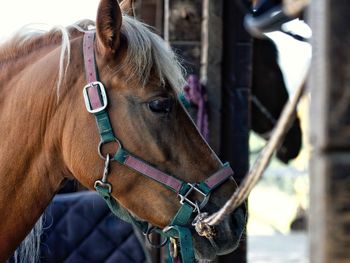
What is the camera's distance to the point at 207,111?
308cm

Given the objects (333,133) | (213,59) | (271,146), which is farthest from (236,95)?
(333,133)

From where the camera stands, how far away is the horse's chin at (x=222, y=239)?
5.99 feet

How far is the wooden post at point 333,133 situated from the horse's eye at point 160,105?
116 centimetres

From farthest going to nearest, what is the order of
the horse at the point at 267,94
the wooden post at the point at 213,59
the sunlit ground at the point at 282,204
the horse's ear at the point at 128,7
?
the sunlit ground at the point at 282,204 → the horse at the point at 267,94 → the wooden post at the point at 213,59 → the horse's ear at the point at 128,7

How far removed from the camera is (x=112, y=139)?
1860 mm

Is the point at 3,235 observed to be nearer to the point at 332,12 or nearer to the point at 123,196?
the point at 123,196

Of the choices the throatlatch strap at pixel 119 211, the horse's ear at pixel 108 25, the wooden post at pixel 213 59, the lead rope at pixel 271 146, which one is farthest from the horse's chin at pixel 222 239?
the wooden post at pixel 213 59

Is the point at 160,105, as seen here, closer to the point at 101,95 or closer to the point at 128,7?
the point at 101,95

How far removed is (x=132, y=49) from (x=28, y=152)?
442mm

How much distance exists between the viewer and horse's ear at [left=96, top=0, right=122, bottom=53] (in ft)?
6.06

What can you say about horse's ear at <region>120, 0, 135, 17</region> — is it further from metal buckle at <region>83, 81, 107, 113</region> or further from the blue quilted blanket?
the blue quilted blanket

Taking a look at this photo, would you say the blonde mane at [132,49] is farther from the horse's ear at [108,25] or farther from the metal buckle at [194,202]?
the metal buckle at [194,202]

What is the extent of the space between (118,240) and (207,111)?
29.5 inches

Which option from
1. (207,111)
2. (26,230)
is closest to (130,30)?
(26,230)
